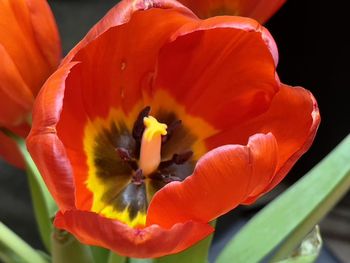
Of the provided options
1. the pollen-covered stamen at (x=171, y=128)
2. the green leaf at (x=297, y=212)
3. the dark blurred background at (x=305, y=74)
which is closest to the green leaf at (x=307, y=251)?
the green leaf at (x=297, y=212)

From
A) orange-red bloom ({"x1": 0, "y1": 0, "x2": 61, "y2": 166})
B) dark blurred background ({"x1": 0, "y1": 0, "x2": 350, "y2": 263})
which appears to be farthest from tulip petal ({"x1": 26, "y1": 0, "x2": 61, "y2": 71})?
dark blurred background ({"x1": 0, "y1": 0, "x2": 350, "y2": 263})

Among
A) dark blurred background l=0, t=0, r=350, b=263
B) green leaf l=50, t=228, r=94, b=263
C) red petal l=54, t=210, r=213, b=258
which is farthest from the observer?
dark blurred background l=0, t=0, r=350, b=263

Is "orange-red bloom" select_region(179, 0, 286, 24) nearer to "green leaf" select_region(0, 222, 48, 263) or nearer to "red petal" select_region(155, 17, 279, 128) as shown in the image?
"red petal" select_region(155, 17, 279, 128)

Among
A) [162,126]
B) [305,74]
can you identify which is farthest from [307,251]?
[305,74]

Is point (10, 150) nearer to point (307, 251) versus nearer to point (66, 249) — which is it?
point (66, 249)

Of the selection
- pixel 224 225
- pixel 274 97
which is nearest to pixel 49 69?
pixel 274 97

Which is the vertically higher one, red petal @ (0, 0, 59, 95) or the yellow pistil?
red petal @ (0, 0, 59, 95)

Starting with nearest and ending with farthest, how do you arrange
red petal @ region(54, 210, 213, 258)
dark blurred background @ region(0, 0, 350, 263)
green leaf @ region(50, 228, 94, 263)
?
1. red petal @ region(54, 210, 213, 258)
2. green leaf @ region(50, 228, 94, 263)
3. dark blurred background @ region(0, 0, 350, 263)

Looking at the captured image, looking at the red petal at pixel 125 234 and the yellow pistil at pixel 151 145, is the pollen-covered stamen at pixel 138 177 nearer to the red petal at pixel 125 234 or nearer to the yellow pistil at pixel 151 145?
the yellow pistil at pixel 151 145
